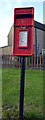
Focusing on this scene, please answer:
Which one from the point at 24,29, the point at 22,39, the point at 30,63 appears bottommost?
the point at 30,63

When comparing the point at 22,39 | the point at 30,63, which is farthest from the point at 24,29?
the point at 30,63

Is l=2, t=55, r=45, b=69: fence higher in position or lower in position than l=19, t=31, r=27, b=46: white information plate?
lower

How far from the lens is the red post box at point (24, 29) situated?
3.12 metres

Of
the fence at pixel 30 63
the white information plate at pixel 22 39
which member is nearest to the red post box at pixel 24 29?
the white information plate at pixel 22 39

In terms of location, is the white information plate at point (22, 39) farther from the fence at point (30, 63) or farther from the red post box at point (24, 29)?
the fence at point (30, 63)

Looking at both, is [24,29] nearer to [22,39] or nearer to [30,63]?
[22,39]

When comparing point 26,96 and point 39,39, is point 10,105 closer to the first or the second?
point 26,96

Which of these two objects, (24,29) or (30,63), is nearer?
(24,29)

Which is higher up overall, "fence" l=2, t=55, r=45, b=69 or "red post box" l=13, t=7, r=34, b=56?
"red post box" l=13, t=7, r=34, b=56

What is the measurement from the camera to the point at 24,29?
311cm

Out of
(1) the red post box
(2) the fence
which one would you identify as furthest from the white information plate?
(2) the fence

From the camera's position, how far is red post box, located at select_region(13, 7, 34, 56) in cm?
312

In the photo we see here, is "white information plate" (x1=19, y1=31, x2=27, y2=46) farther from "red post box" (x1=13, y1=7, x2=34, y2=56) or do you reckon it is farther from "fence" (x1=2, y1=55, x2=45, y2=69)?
"fence" (x1=2, y1=55, x2=45, y2=69)

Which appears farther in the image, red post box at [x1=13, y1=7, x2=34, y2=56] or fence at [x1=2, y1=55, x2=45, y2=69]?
fence at [x1=2, y1=55, x2=45, y2=69]
